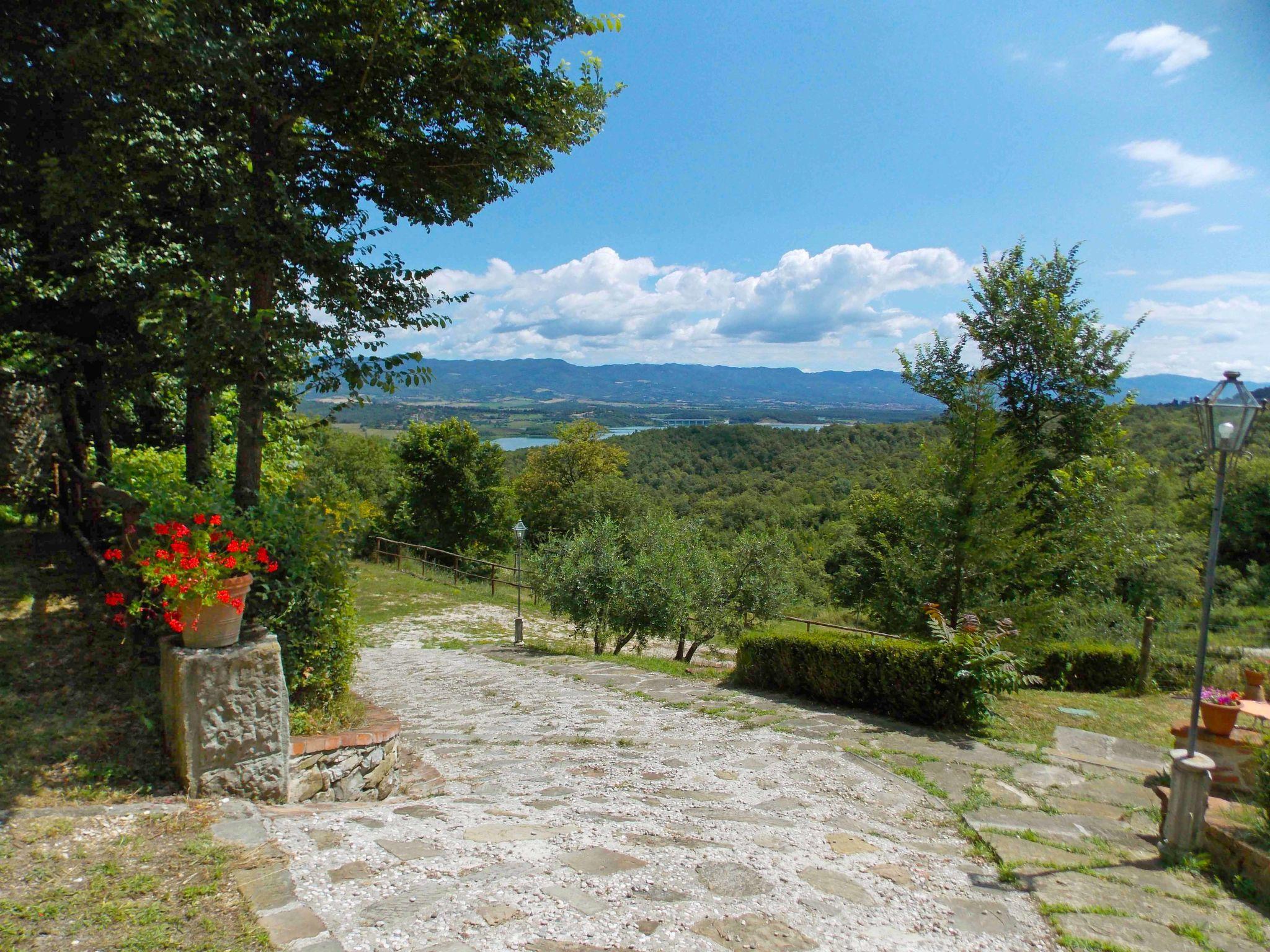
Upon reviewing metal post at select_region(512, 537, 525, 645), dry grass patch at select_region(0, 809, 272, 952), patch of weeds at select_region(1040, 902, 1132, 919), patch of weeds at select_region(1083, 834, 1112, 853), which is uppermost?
dry grass patch at select_region(0, 809, 272, 952)

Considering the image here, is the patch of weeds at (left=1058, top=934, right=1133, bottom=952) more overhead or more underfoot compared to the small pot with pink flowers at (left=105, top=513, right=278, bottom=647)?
more underfoot

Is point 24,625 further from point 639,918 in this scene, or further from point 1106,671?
point 1106,671

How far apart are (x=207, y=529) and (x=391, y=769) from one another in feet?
6.37

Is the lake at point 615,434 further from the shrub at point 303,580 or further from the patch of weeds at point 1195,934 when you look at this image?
the patch of weeds at point 1195,934

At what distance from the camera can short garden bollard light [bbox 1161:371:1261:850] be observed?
4.04m

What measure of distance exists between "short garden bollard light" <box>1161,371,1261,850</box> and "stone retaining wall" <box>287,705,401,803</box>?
4.73 meters

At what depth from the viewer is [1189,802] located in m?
4.06

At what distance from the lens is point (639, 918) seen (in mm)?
2680

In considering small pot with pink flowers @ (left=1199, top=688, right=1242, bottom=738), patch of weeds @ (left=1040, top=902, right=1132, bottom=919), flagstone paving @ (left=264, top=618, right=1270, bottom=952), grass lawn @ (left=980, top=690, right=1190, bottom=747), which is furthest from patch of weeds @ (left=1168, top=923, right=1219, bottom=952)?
grass lawn @ (left=980, top=690, right=1190, bottom=747)

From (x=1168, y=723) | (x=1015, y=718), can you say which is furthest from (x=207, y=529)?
(x=1168, y=723)

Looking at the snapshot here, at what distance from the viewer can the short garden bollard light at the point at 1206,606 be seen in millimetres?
4039

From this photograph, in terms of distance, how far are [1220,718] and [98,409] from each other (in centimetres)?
933

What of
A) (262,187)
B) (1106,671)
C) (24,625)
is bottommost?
(1106,671)

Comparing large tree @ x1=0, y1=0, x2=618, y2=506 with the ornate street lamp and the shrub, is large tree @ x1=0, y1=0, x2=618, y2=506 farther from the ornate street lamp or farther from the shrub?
the ornate street lamp
